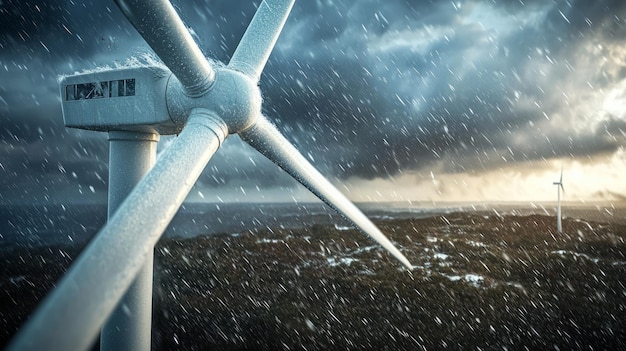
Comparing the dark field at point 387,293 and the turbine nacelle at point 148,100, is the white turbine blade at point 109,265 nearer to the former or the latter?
the turbine nacelle at point 148,100

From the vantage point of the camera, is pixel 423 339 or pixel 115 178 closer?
Answer: pixel 115 178

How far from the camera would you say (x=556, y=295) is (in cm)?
1938

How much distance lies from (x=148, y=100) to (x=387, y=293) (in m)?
17.9

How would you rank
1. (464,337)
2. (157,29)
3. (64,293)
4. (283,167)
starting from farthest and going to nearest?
(464,337)
(283,167)
(157,29)
(64,293)

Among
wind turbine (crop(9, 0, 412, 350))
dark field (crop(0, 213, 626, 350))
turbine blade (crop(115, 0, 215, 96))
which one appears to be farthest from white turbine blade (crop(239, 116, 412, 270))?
dark field (crop(0, 213, 626, 350))

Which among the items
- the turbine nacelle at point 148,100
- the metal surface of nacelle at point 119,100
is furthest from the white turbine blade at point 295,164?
the metal surface of nacelle at point 119,100

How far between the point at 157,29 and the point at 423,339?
16455mm

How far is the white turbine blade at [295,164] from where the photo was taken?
17.6ft

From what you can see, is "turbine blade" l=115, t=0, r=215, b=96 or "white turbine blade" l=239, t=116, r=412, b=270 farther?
"white turbine blade" l=239, t=116, r=412, b=270

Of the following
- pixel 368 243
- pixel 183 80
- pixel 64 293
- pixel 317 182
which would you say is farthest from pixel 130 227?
pixel 368 243

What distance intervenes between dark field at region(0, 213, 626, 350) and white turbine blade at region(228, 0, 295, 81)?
13.5 metres

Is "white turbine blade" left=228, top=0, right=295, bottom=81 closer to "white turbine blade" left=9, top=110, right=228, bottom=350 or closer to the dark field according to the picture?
"white turbine blade" left=9, top=110, right=228, bottom=350

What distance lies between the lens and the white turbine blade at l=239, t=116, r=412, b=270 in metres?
5.37

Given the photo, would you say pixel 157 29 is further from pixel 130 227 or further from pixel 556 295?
pixel 556 295
